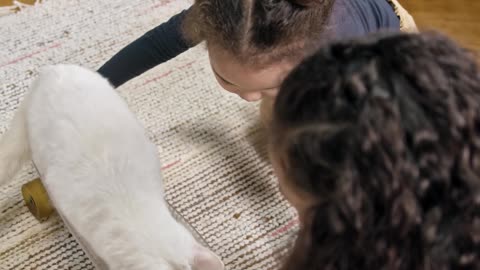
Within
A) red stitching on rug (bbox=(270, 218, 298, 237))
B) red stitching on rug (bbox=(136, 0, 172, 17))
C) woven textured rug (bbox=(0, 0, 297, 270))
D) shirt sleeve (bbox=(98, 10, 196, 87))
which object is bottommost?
red stitching on rug (bbox=(270, 218, 298, 237))

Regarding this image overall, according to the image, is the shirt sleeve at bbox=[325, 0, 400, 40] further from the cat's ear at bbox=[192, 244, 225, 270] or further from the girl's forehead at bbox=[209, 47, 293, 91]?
the cat's ear at bbox=[192, 244, 225, 270]

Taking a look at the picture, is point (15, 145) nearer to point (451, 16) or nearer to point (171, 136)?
point (171, 136)

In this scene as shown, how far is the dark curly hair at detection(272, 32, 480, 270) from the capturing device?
41 centimetres

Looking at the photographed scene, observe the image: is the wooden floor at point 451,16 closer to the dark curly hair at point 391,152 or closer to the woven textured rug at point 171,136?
the woven textured rug at point 171,136

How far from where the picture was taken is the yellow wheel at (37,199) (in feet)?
3.15

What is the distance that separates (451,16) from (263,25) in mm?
850

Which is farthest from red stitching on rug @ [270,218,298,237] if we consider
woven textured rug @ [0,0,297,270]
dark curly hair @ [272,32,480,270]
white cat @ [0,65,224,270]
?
dark curly hair @ [272,32,480,270]

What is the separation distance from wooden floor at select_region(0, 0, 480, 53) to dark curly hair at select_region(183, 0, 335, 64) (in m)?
0.66

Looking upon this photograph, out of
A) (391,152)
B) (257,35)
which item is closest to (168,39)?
(257,35)

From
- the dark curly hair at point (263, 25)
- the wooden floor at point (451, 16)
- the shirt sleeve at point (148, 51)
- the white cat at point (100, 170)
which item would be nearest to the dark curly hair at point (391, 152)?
the dark curly hair at point (263, 25)

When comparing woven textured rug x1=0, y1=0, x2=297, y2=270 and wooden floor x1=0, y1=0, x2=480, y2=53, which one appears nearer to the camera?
woven textured rug x1=0, y1=0, x2=297, y2=270

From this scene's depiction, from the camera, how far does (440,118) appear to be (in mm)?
404

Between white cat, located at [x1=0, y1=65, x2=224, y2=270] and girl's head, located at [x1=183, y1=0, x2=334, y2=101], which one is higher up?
girl's head, located at [x1=183, y1=0, x2=334, y2=101]

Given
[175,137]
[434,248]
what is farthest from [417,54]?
[175,137]
